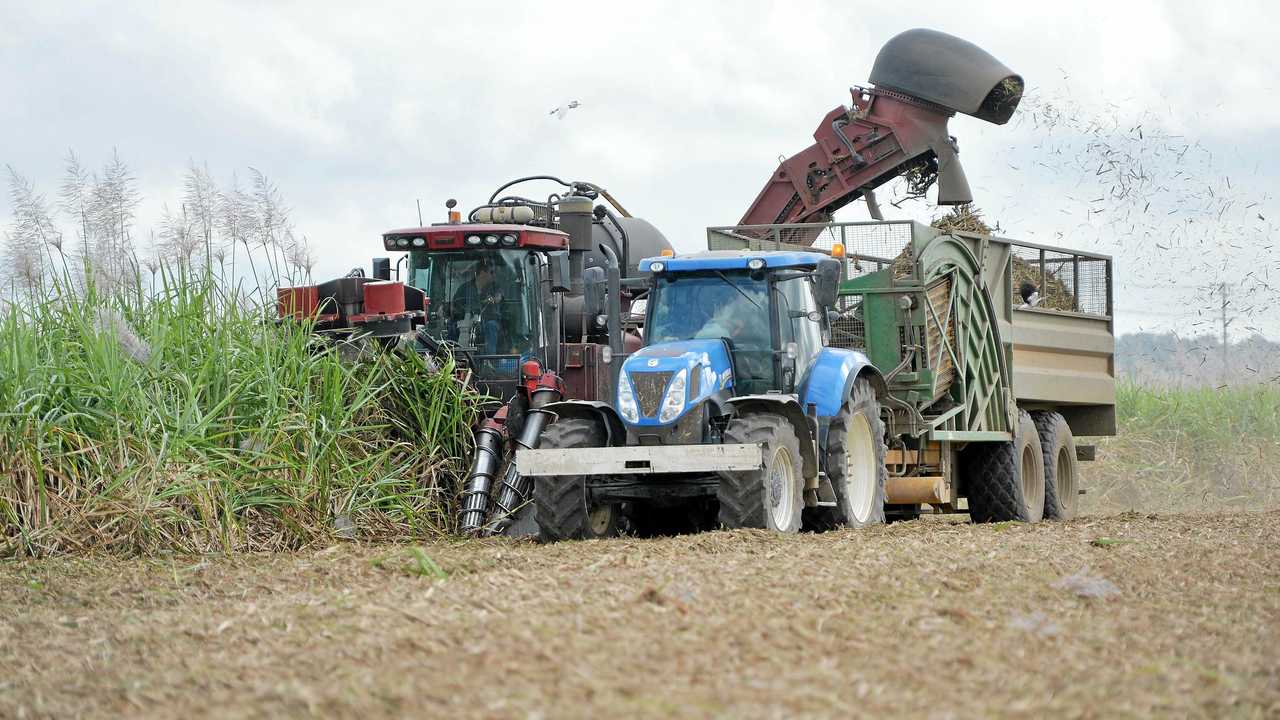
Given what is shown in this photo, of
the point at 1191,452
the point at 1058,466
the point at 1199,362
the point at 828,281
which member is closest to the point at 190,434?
the point at 828,281

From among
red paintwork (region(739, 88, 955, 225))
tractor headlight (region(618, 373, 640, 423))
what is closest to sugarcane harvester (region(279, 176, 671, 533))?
tractor headlight (region(618, 373, 640, 423))

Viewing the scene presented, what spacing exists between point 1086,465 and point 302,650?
54.9 feet

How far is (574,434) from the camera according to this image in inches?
377

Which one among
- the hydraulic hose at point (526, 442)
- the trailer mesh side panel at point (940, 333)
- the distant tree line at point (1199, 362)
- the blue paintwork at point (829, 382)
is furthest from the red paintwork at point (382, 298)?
the distant tree line at point (1199, 362)

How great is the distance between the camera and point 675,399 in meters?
9.41

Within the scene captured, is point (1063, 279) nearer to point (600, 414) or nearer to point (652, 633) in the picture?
point (600, 414)

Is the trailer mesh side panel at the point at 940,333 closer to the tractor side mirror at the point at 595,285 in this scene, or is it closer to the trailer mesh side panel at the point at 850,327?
the trailer mesh side panel at the point at 850,327

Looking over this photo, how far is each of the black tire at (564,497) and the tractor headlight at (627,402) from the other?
0.89ft

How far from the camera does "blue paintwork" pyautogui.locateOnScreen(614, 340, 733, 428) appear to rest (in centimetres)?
941

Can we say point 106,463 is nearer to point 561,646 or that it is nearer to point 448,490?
point 448,490

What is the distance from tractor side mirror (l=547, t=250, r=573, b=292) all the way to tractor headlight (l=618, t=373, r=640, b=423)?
1991 millimetres

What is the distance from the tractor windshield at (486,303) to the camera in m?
11.4

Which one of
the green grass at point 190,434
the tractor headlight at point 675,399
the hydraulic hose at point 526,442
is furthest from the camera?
Answer: the hydraulic hose at point 526,442

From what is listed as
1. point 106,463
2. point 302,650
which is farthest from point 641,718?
point 106,463
